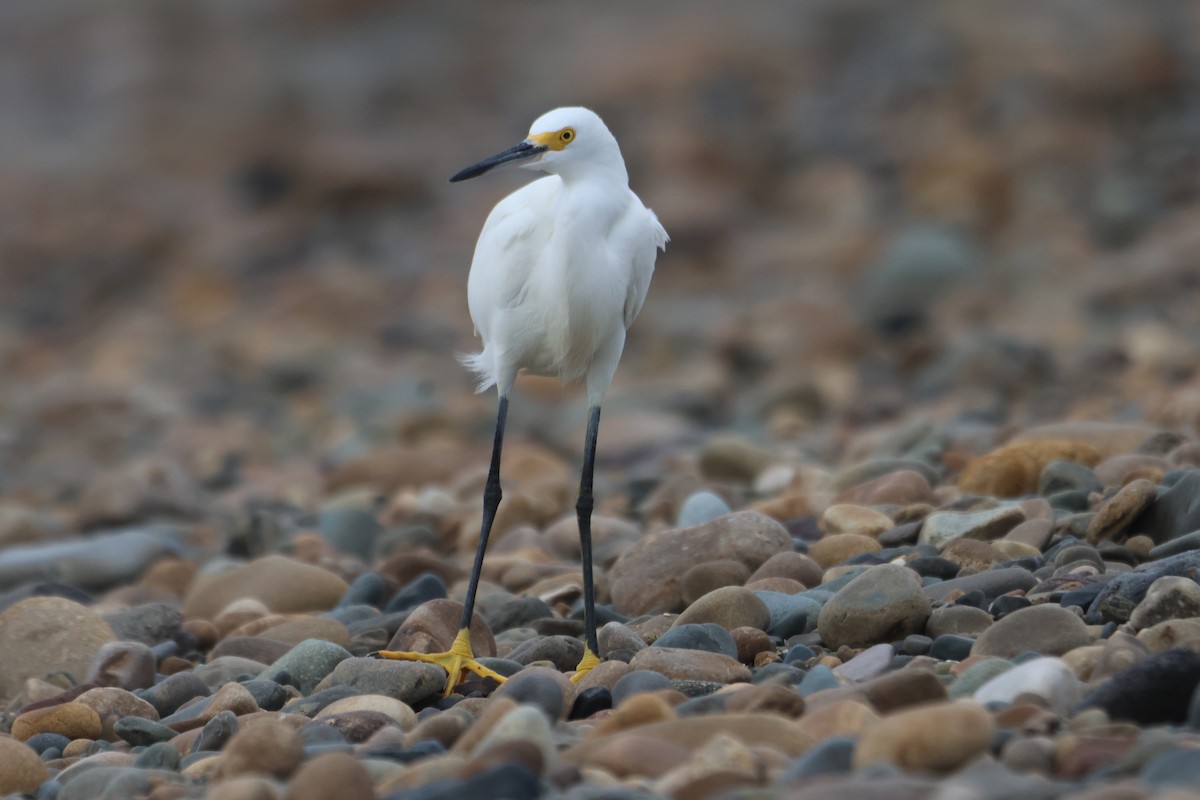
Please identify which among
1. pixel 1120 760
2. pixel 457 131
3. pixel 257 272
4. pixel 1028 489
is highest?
pixel 457 131

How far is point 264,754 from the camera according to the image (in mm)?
4664

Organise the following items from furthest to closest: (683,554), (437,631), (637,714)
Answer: (683,554), (437,631), (637,714)

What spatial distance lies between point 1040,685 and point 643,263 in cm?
280

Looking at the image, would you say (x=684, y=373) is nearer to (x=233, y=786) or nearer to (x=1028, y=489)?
(x=1028, y=489)

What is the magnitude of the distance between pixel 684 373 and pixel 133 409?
250 inches

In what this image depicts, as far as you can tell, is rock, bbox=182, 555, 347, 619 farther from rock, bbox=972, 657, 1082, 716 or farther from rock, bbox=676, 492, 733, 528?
rock, bbox=972, 657, 1082, 716

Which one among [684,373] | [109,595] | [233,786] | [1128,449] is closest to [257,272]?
[684,373]

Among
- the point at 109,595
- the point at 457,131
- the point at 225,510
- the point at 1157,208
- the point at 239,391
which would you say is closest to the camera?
the point at 109,595

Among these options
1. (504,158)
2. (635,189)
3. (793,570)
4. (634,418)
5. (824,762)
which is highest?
(635,189)

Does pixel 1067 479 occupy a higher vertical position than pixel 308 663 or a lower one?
higher

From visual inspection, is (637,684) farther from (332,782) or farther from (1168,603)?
(1168,603)

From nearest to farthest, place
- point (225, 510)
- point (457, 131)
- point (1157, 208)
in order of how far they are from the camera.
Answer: point (225, 510) → point (1157, 208) → point (457, 131)

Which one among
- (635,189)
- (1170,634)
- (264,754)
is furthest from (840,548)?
(635,189)

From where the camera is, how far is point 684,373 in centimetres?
1752
